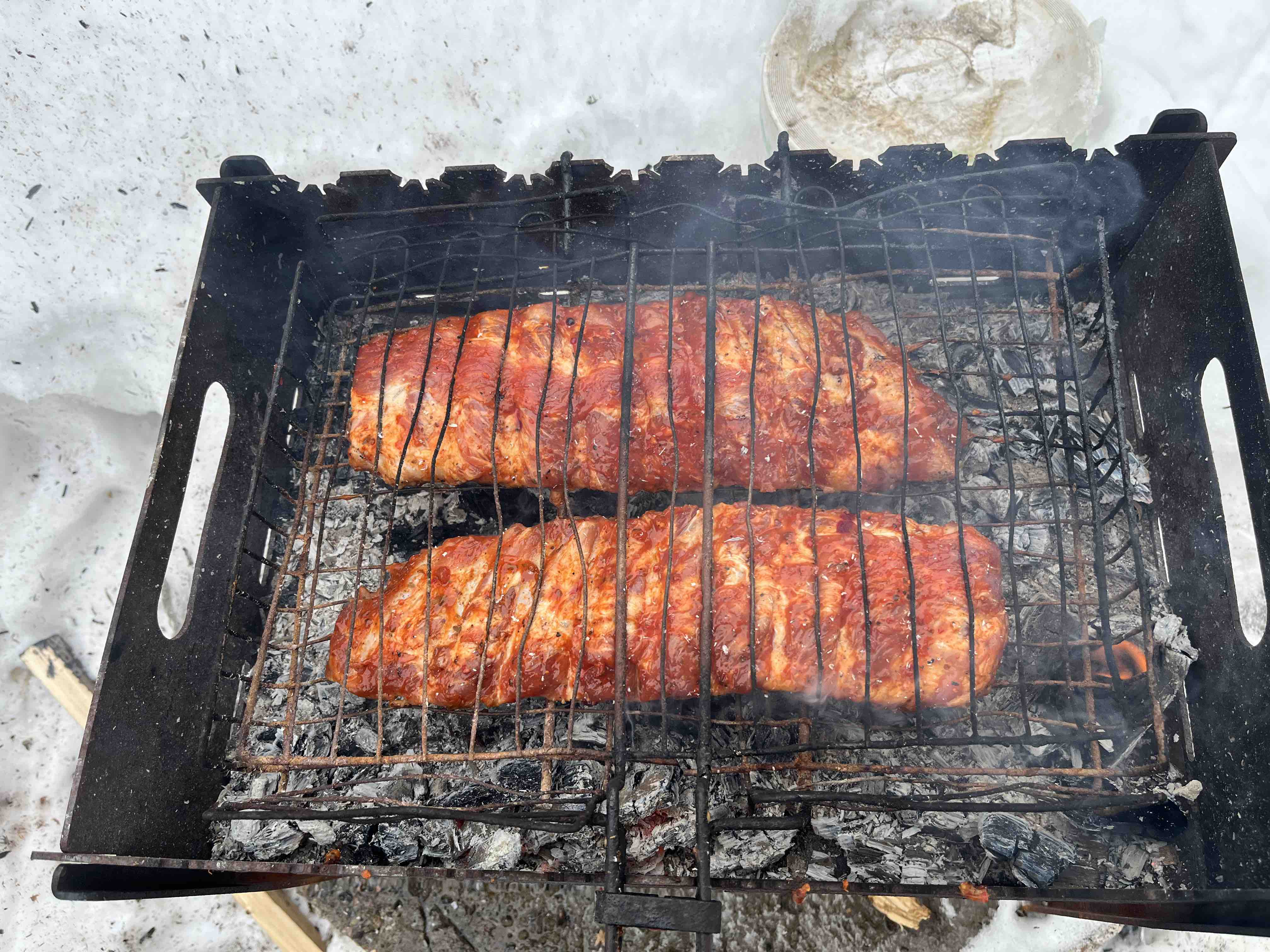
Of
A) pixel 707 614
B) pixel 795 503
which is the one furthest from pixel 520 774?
pixel 795 503

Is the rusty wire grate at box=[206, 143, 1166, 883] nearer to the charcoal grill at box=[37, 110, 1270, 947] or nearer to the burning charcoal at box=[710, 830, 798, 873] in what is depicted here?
the charcoal grill at box=[37, 110, 1270, 947]

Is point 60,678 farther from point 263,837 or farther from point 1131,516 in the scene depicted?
point 1131,516

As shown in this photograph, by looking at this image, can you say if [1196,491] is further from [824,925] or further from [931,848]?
[824,925]

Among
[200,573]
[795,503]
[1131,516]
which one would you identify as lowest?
[200,573]

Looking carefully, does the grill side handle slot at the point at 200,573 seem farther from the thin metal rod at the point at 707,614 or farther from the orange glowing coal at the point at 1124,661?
the orange glowing coal at the point at 1124,661

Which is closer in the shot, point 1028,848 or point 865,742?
point 865,742

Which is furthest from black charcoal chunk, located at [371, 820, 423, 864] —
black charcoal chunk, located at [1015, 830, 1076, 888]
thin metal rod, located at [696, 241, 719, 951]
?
black charcoal chunk, located at [1015, 830, 1076, 888]
